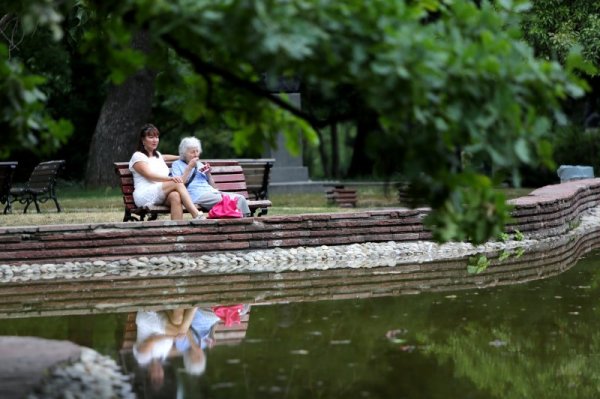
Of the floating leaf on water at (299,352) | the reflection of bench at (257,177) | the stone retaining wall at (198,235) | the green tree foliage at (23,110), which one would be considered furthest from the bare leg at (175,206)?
the green tree foliage at (23,110)

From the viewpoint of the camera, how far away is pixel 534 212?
17422 millimetres

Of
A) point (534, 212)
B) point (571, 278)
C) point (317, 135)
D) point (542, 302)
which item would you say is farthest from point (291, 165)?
point (317, 135)

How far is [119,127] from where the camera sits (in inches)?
1169

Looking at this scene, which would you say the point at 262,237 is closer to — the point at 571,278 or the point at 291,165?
the point at 571,278

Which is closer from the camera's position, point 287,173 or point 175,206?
point 175,206

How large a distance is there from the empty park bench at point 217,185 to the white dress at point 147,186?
0.08m

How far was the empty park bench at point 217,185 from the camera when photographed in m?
15.5

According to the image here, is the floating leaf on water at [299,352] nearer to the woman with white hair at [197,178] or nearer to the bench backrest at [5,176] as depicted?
the woman with white hair at [197,178]

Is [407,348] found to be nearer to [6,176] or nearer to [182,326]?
[182,326]

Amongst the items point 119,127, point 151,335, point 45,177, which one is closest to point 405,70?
point 151,335

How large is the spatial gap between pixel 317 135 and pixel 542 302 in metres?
4.53

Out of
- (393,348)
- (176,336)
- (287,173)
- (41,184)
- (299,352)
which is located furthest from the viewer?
(287,173)

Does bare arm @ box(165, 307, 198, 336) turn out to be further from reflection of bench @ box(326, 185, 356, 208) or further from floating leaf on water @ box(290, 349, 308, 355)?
reflection of bench @ box(326, 185, 356, 208)

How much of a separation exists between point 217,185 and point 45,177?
4490 millimetres
